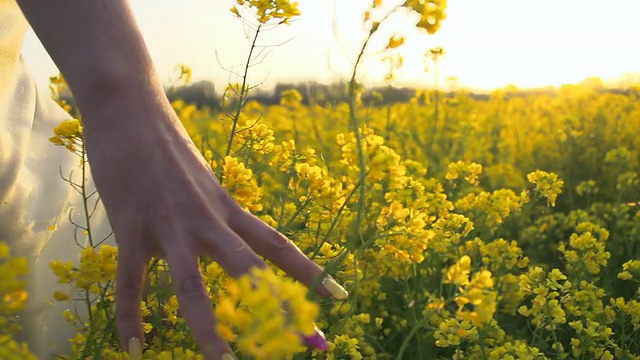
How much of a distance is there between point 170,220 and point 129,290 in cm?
14

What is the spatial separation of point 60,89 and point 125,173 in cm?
236

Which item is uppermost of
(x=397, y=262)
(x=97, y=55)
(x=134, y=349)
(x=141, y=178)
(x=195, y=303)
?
(x=97, y=55)

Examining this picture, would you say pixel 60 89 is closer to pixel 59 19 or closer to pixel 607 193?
pixel 59 19

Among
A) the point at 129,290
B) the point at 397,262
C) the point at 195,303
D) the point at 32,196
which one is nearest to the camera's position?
the point at 195,303

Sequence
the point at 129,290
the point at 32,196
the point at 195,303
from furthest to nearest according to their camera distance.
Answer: the point at 32,196
the point at 129,290
the point at 195,303

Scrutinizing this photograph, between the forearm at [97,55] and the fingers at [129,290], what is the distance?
0.18 meters

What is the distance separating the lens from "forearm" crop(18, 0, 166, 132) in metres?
1.06

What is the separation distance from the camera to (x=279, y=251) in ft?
3.53

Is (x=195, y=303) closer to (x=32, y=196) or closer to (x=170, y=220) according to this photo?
(x=170, y=220)

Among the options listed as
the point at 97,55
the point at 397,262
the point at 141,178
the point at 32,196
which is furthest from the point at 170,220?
the point at 397,262

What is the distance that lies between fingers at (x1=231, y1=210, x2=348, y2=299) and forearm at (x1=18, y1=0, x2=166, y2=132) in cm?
22

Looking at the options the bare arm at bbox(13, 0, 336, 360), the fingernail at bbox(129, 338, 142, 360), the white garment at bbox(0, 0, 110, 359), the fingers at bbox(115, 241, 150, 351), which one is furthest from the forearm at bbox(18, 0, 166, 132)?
the white garment at bbox(0, 0, 110, 359)

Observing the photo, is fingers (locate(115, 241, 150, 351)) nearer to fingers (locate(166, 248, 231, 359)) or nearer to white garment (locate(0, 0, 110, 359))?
fingers (locate(166, 248, 231, 359))

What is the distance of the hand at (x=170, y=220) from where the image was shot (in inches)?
37.3
